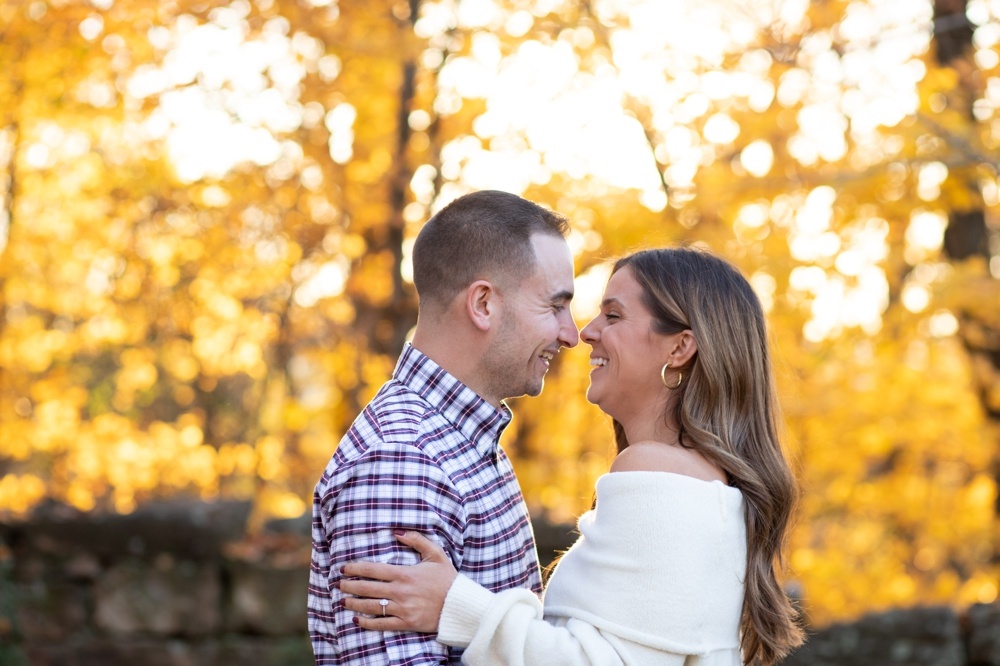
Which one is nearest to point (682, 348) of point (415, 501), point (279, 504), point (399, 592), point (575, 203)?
point (415, 501)

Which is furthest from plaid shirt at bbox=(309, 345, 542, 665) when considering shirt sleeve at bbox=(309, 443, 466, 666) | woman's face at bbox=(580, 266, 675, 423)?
woman's face at bbox=(580, 266, 675, 423)

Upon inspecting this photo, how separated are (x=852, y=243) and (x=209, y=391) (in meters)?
7.72

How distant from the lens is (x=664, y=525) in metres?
2.19

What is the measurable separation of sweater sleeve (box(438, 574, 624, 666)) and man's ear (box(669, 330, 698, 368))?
2.22ft

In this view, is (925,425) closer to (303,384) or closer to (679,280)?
(679,280)

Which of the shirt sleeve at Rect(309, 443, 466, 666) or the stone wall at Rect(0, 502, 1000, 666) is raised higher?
the shirt sleeve at Rect(309, 443, 466, 666)

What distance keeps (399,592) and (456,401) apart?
497 millimetres

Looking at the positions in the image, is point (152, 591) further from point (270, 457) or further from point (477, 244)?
point (270, 457)

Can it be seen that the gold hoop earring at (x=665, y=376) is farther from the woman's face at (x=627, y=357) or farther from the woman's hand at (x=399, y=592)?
the woman's hand at (x=399, y=592)

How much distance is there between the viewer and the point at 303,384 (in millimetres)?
12242

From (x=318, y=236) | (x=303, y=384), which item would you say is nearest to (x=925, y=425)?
(x=318, y=236)

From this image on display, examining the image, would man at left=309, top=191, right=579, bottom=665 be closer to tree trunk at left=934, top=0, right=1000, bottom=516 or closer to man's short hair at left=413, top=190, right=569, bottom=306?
man's short hair at left=413, top=190, right=569, bottom=306

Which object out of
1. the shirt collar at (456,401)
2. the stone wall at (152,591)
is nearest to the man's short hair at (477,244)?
the shirt collar at (456,401)

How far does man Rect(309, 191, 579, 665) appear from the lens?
6.72ft
